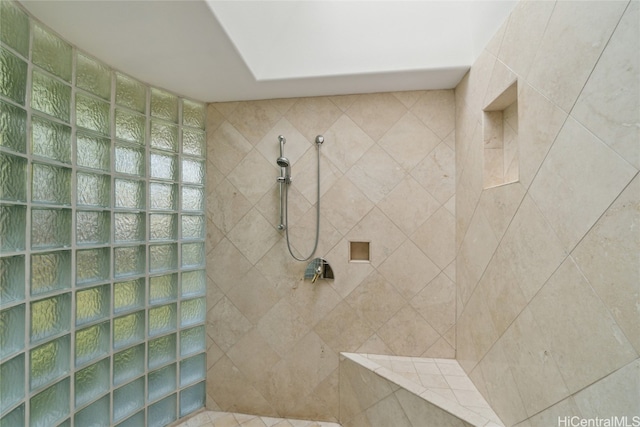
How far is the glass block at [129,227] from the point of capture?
1.32 meters

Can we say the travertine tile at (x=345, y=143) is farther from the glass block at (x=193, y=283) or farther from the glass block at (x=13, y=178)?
the glass block at (x=13, y=178)

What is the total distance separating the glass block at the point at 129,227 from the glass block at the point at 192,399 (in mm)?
Answer: 960

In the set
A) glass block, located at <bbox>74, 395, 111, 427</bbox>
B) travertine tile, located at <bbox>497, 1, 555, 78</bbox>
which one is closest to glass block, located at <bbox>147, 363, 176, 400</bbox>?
glass block, located at <bbox>74, 395, 111, 427</bbox>

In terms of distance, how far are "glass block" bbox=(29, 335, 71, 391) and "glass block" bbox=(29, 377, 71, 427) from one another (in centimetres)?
4

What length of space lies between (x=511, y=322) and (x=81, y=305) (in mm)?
1733

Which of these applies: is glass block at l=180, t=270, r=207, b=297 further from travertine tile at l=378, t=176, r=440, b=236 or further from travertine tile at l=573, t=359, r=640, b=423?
travertine tile at l=573, t=359, r=640, b=423

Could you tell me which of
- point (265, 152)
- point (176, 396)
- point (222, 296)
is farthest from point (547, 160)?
point (176, 396)

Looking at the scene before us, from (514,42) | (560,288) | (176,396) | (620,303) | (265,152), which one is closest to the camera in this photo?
(620,303)

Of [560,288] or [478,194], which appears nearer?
[560,288]

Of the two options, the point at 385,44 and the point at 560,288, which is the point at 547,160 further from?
the point at 385,44

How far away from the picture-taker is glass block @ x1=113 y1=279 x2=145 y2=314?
1.32m

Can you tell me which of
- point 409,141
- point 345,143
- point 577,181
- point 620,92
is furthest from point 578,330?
point 345,143

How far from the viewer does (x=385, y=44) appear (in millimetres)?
1323

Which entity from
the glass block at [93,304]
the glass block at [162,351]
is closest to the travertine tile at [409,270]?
the glass block at [162,351]
